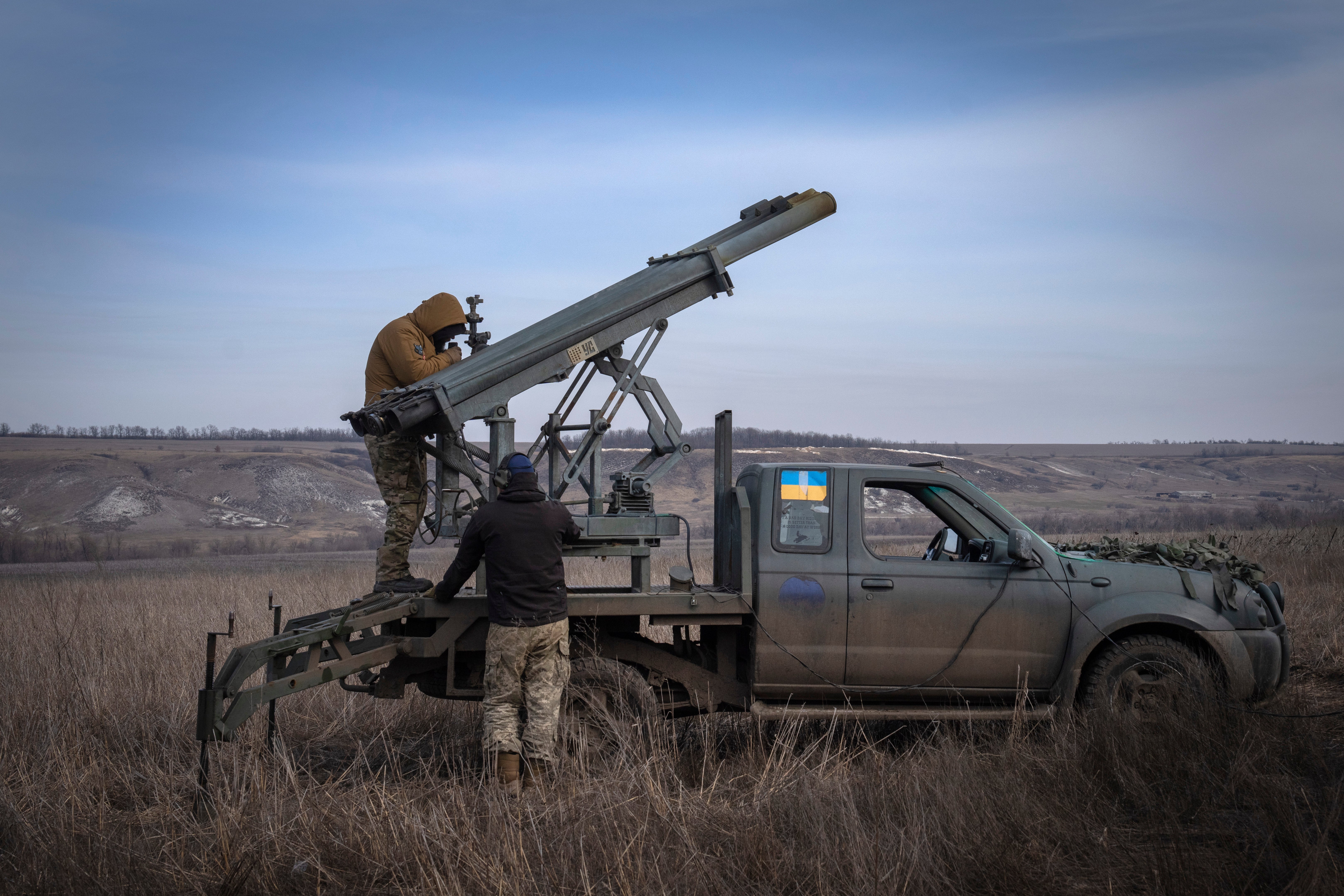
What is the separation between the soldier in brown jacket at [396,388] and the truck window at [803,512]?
2.34 meters

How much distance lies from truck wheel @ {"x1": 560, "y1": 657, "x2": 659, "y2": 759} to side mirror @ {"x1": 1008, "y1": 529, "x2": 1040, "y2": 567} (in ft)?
8.00

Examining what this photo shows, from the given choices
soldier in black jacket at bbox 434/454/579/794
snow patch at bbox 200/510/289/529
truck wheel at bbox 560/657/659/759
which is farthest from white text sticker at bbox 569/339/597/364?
snow patch at bbox 200/510/289/529

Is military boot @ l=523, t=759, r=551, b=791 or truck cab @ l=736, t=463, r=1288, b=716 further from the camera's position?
truck cab @ l=736, t=463, r=1288, b=716

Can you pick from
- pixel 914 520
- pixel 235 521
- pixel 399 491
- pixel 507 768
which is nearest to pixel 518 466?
pixel 399 491

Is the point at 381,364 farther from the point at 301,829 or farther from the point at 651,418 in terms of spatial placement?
the point at 301,829

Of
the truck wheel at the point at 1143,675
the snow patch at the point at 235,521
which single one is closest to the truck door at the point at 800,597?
the truck wheel at the point at 1143,675

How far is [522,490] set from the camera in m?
5.46

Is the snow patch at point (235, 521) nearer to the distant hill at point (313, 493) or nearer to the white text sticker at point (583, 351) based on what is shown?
the distant hill at point (313, 493)

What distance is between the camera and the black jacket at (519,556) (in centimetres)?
534

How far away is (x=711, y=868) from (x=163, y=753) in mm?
4272

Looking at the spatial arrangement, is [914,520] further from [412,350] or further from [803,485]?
[412,350]

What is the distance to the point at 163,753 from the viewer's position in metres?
6.23

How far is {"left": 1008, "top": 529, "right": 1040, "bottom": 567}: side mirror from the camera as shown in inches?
227

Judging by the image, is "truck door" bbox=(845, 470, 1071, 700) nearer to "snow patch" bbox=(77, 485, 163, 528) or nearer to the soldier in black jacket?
the soldier in black jacket
